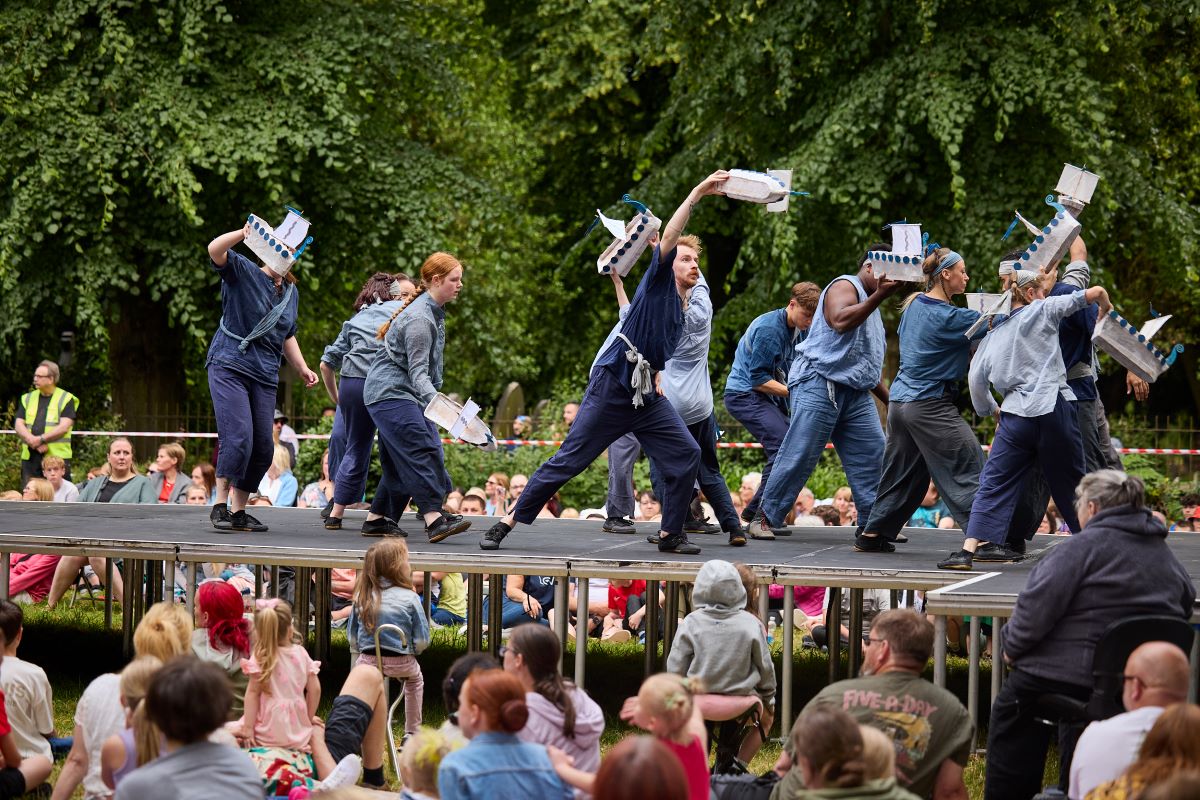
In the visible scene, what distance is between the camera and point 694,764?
5391 millimetres

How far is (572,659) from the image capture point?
11.3 metres

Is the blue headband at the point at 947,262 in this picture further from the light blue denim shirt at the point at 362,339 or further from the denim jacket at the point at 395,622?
the denim jacket at the point at 395,622

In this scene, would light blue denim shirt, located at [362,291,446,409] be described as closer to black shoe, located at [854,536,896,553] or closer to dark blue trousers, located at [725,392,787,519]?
dark blue trousers, located at [725,392,787,519]

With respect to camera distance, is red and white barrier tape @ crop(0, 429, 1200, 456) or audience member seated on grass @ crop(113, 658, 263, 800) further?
red and white barrier tape @ crop(0, 429, 1200, 456)

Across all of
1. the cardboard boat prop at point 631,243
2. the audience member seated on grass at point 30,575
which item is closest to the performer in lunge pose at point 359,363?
the cardboard boat prop at point 631,243

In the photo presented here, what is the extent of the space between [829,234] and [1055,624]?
36.0 feet

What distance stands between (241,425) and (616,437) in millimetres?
Result: 2382

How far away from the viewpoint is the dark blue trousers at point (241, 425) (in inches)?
382

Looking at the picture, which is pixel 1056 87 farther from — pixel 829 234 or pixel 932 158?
pixel 829 234

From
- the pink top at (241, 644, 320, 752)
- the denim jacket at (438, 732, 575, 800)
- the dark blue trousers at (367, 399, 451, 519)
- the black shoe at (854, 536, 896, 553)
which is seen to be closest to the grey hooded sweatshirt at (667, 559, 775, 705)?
the pink top at (241, 644, 320, 752)

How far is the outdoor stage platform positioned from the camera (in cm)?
806

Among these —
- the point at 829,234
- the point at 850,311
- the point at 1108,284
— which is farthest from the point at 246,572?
the point at 1108,284

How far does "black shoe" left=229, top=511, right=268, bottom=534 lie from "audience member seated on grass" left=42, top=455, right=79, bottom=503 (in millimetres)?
5294

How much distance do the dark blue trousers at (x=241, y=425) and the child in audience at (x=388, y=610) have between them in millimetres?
2462
